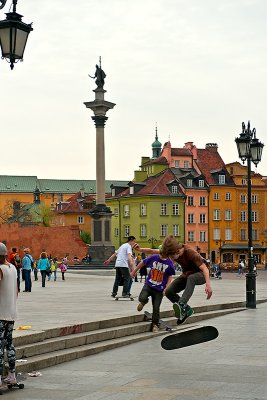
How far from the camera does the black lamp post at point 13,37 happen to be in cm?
958

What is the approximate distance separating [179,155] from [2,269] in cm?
9711

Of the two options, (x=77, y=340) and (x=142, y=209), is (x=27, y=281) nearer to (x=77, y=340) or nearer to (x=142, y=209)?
(x=77, y=340)

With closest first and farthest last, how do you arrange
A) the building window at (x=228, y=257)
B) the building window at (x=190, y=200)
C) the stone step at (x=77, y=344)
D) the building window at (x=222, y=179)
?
the stone step at (x=77, y=344)
the building window at (x=228, y=257)
the building window at (x=190, y=200)
the building window at (x=222, y=179)

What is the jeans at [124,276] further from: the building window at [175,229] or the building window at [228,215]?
the building window at [228,215]

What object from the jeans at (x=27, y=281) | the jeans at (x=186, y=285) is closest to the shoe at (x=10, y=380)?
the jeans at (x=186, y=285)

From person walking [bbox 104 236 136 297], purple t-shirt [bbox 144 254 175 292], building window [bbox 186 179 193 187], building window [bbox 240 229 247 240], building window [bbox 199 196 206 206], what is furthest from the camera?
building window [bbox 240 229 247 240]

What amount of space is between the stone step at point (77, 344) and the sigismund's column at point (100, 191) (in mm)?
42746

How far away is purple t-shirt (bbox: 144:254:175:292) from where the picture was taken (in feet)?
47.7

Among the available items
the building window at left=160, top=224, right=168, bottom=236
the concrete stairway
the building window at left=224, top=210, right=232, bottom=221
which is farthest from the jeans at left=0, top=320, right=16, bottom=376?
the building window at left=224, top=210, right=232, bottom=221

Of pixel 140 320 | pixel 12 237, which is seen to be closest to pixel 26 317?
pixel 140 320

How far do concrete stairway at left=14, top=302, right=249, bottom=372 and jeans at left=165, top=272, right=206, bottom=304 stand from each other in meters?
1.59

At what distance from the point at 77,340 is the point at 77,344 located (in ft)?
0.20

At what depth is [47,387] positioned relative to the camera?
10.0 metres

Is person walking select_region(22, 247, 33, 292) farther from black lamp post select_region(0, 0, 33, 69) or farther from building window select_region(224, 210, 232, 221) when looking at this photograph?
building window select_region(224, 210, 232, 221)
